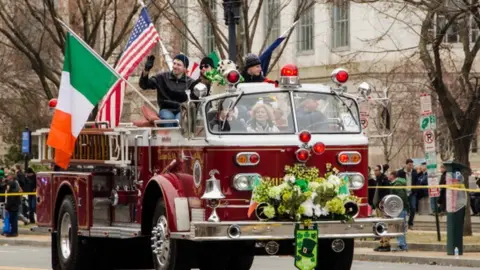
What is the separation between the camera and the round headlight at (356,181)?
15586 mm

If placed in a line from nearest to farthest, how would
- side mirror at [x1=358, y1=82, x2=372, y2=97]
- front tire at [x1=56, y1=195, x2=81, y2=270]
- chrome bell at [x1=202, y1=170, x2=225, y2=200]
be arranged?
chrome bell at [x1=202, y1=170, x2=225, y2=200] < side mirror at [x1=358, y1=82, x2=372, y2=97] < front tire at [x1=56, y1=195, x2=81, y2=270]

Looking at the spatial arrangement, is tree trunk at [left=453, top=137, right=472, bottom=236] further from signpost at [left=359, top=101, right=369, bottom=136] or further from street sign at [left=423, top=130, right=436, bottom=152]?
signpost at [left=359, top=101, right=369, bottom=136]

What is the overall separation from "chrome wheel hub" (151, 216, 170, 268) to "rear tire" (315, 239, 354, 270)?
1.82 m

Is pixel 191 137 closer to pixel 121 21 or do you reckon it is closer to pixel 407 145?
pixel 121 21

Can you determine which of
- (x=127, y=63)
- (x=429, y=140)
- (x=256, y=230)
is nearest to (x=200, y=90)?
(x=256, y=230)

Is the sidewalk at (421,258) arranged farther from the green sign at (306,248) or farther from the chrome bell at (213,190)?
the chrome bell at (213,190)

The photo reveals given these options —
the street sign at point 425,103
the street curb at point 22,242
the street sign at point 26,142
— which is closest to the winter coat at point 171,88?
the street sign at point 425,103

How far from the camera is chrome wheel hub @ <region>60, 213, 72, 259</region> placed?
18689mm

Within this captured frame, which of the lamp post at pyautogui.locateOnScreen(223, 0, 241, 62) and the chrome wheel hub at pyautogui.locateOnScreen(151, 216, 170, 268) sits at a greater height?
the lamp post at pyautogui.locateOnScreen(223, 0, 241, 62)

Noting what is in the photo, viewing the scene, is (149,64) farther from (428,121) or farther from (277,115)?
(428,121)

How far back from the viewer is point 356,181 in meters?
15.6

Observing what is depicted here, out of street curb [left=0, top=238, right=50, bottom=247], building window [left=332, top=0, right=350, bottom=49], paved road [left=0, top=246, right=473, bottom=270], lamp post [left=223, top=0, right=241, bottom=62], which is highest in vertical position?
building window [left=332, top=0, right=350, bottom=49]

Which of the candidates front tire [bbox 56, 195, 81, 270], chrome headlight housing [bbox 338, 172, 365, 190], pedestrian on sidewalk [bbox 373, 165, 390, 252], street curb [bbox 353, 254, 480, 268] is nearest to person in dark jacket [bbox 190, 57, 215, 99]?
chrome headlight housing [bbox 338, 172, 365, 190]

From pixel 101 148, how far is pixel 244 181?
326 cm
